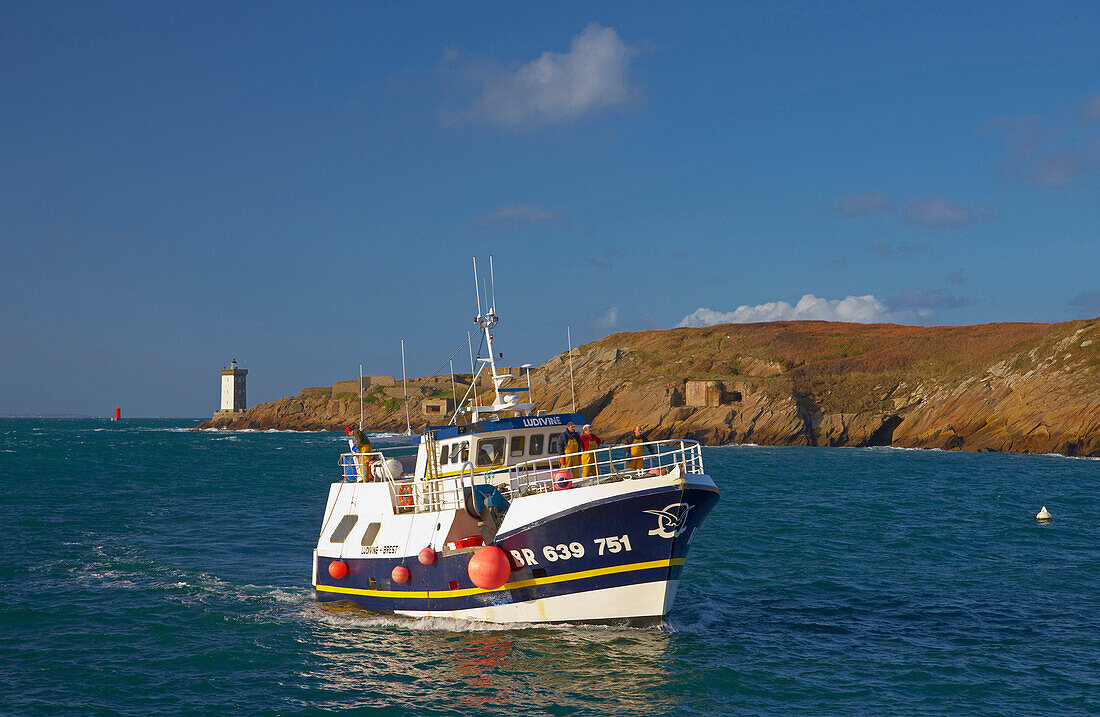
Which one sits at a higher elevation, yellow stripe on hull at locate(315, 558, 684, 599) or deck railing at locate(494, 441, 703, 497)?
deck railing at locate(494, 441, 703, 497)

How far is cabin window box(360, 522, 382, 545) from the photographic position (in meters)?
21.1

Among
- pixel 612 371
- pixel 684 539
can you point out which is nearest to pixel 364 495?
pixel 684 539

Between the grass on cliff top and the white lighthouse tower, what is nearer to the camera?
the grass on cliff top

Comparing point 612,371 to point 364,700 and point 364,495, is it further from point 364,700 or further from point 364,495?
point 364,700

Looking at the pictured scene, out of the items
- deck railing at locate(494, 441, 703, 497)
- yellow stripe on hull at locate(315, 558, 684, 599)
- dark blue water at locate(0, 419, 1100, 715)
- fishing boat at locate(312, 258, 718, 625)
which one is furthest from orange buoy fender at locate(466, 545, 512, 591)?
deck railing at locate(494, 441, 703, 497)

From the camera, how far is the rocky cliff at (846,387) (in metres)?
74.2

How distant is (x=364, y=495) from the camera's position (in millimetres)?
21906

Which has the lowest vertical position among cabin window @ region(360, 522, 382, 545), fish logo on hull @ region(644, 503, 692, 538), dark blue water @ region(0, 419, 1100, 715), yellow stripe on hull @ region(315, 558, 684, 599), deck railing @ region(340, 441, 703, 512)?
dark blue water @ region(0, 419, 1100, 715)

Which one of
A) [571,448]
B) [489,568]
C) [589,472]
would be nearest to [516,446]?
[571,448]

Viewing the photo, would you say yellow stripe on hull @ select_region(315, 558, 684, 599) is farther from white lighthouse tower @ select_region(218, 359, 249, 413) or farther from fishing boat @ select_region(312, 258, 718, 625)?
white lighthouse tower @ select_region(218, 359, 249, 413)

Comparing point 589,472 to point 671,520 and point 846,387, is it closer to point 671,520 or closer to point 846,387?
point 671,520

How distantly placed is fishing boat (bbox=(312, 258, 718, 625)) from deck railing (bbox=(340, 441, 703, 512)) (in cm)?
5

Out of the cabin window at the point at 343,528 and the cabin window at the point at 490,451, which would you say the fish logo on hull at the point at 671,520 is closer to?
the cabin window at the point at 490,451

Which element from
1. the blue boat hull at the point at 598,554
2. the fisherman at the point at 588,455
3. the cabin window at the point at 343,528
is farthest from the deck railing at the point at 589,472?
the cabin window at the point at 343,528
